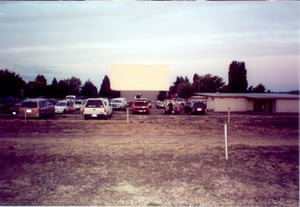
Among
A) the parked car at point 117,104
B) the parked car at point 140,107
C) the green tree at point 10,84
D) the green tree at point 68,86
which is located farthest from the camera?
the parked car at point 117,104

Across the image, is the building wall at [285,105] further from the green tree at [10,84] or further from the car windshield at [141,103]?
the green tree at [10,84]

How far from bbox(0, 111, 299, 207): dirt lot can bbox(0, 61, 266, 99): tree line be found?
6431 millimetres

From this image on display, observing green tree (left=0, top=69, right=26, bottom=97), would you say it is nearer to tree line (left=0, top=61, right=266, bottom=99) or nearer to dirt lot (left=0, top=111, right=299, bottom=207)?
tree line (left=0, top=61, right=266, bottom=99)

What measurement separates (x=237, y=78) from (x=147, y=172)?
Answer: 38190 mm

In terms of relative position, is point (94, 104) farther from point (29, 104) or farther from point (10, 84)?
point (10, 84)

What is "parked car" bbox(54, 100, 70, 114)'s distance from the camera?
2980cm

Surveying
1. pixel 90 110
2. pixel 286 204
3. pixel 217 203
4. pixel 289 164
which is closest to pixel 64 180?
pixel 217 203

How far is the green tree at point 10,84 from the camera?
30.2 m

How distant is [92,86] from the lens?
24625 mm

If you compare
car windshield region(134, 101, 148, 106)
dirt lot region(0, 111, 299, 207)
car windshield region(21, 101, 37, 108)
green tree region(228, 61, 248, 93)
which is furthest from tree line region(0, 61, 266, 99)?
dirt lot region(0, 111, 299, 207)

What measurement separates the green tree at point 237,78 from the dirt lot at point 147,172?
94.7ft

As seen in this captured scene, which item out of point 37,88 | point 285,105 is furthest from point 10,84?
point 285,105

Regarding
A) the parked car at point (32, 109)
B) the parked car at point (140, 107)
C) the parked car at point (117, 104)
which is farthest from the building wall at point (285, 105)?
the parked car at point (32, 109)

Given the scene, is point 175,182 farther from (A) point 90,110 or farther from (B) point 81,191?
(A) point 90,110
